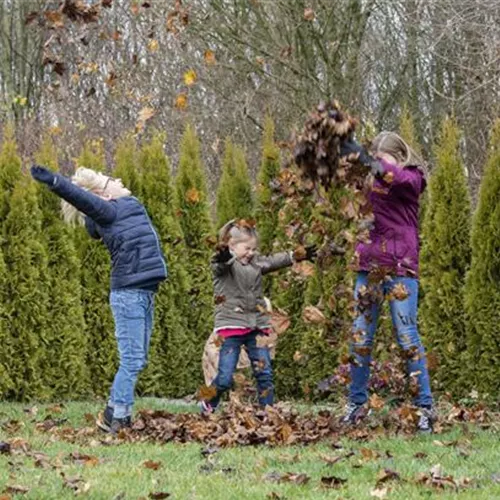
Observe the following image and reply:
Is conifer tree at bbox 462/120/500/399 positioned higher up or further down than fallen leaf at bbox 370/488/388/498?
higher up

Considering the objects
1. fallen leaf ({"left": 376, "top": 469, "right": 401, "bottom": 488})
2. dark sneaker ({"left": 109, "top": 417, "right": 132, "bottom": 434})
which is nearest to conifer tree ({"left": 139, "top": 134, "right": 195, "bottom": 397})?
dark sneaker ({"left": 109, "top": 417, "right": 132, "bottom": 434})

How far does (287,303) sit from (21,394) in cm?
276

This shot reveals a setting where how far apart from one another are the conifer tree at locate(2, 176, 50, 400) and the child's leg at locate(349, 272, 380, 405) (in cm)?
367

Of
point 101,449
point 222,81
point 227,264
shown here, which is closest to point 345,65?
point 222,81

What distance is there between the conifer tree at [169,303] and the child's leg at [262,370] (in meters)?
2.42

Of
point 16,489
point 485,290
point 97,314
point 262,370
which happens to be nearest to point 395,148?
point 262,370

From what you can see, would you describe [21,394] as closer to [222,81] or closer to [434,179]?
[434,179]

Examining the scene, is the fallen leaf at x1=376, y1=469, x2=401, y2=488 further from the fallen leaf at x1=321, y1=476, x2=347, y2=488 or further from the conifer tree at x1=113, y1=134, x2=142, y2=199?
the conifer tree at x1=113, y1=134, x2=142, y2=199

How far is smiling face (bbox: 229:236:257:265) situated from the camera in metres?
8.00

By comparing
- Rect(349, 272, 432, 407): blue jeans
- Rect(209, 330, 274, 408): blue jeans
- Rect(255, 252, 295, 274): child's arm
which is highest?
Rect(255, 252, 295, 274): child's arm

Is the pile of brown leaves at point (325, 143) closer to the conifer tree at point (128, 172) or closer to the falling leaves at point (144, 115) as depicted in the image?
the conifer tree at point (128, 172)

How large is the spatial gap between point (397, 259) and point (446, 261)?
3.01 meters

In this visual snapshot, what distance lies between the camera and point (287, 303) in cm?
1046

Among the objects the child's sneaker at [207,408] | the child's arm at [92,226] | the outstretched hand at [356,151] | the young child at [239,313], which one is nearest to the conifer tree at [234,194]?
the young child at [239,313]
